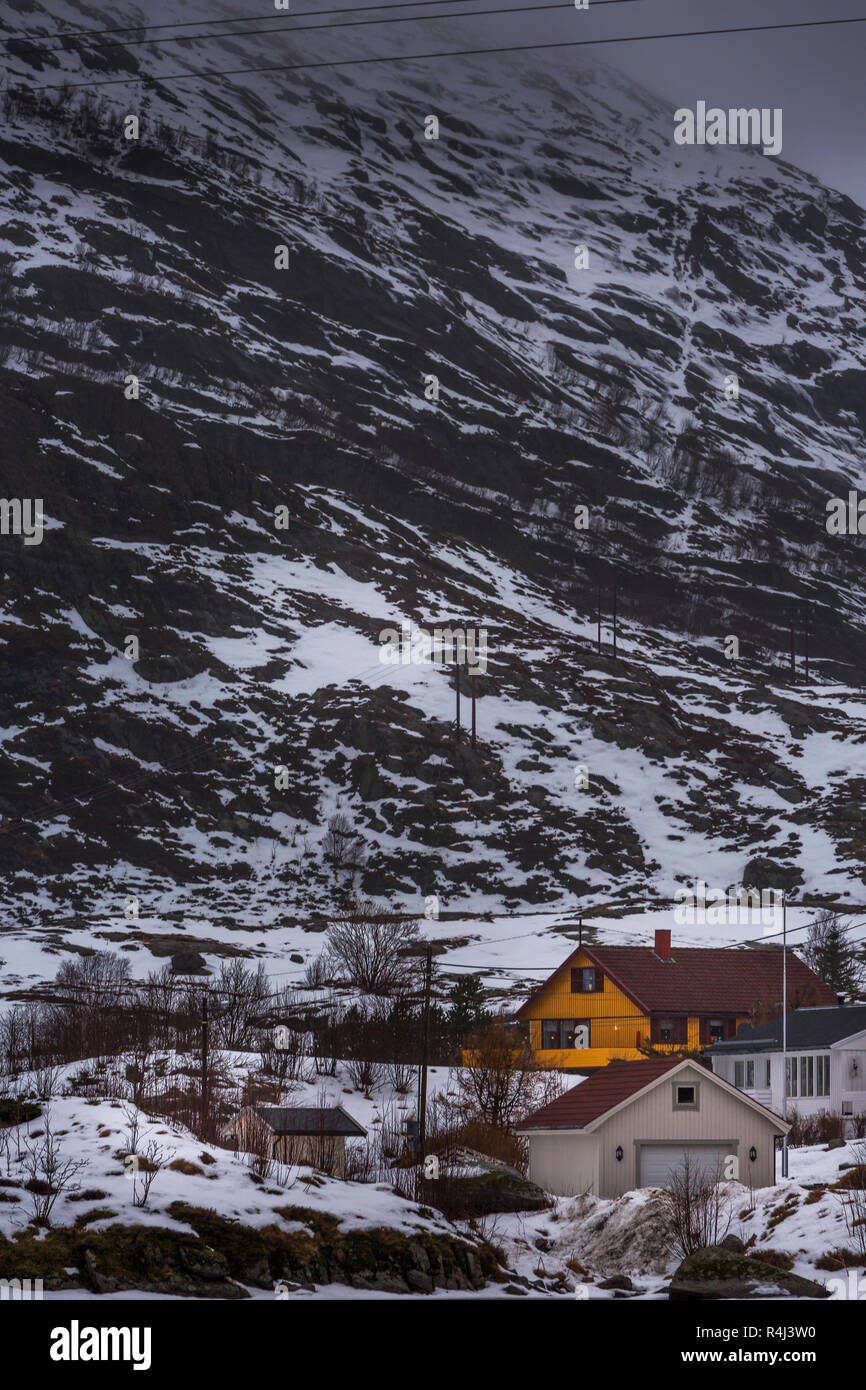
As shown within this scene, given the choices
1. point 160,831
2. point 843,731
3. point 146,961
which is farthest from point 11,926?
point 843,731

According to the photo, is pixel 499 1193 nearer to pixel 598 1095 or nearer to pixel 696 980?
pixel 598 1095

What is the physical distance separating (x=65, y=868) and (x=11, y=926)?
14.5m

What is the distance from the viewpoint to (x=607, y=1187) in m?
52.4

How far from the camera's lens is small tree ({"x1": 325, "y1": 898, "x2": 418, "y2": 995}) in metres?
88.0

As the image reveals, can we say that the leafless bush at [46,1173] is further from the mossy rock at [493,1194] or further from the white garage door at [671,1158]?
the white garage door at [671,1158]

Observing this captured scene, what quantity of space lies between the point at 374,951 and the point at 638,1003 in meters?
19.6

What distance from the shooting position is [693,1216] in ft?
151

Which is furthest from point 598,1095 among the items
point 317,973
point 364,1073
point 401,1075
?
point 317,973

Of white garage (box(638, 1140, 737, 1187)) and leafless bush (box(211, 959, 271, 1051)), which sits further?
leafless bush (box(211, 959, 271, 1051))

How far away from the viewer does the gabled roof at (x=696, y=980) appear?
7725 centimetres

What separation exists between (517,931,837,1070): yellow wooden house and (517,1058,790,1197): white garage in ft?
69.3

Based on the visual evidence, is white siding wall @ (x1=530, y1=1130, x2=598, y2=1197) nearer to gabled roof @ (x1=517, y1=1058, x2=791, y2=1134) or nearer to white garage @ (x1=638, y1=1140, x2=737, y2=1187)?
gabled roof @ (x1=517, y1=1058, x2=791, y2=1134)

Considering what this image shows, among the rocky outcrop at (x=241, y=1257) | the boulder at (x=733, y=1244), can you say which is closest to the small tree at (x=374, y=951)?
the boulder at (x=733, y=1244)

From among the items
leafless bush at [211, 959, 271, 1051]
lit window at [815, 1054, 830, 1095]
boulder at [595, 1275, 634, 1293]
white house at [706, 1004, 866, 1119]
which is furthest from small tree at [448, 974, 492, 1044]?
boulder at [595, 1275, 634, 1293]
